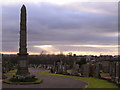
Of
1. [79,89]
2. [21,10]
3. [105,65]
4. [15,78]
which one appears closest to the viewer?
[79,89]

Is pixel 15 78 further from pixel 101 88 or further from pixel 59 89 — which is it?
pixel 101 88

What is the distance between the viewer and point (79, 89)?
1878 centimetres

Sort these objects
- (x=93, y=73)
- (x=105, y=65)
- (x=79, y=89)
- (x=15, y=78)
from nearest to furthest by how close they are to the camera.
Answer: (x=79, y=89), (x=15, y=78), (x=93, y=73), (x=105, y=65)

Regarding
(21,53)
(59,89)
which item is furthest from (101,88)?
(21,53)

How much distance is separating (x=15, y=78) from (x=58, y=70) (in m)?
15.1

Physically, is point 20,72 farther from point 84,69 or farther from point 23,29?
point 84,69

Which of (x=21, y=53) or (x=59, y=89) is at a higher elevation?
(x=21, y=53)

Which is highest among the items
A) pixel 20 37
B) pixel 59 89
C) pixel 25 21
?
pixel 25 21

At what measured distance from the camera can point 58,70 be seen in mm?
38594

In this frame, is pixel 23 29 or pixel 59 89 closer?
pixel 59 89

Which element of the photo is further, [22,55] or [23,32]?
[23,32]

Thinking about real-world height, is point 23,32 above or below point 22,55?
above

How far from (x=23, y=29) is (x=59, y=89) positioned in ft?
32.5

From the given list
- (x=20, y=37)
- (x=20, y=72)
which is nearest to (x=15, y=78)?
(x=20, y=72)
